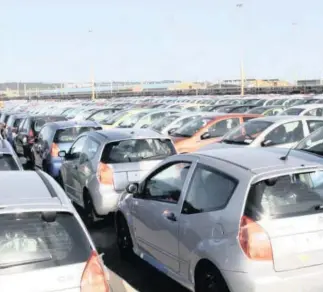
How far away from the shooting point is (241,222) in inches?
160

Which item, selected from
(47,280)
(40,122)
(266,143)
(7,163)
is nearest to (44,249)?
(47,280)

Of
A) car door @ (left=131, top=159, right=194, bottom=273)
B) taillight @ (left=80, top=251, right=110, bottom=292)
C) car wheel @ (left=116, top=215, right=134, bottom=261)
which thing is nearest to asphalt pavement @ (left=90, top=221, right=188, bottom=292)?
car wheel @ (left=116, top=215, right=134, bottom=261)

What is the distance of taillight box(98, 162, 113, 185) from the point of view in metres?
7.76

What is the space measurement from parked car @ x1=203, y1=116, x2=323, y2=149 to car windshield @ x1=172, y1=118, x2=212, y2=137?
6.46ft

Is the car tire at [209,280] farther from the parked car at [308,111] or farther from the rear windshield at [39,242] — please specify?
the parked car at [308,111]

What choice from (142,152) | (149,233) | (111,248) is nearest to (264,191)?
(149,233)

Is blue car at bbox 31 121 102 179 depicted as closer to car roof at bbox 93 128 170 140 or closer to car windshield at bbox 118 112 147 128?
car roof at bbox 93 128 170 140

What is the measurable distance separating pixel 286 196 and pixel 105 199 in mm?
3885

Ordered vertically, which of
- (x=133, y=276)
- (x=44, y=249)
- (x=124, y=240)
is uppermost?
(x=44, y=249)

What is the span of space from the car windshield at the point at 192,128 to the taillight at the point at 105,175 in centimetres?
576

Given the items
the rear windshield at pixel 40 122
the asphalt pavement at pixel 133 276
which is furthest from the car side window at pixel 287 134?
the rear windshield at pixel 40 122

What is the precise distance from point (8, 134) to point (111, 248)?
614 inches

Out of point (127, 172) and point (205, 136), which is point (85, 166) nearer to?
point (127, 172)

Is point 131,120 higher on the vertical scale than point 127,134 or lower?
lower
